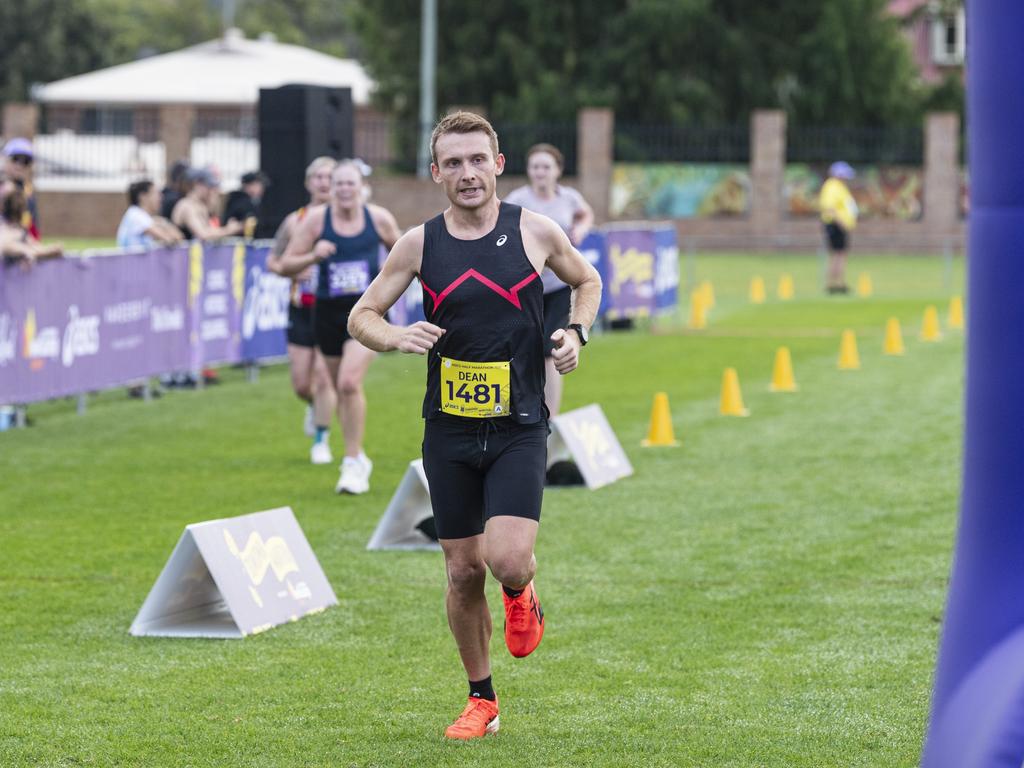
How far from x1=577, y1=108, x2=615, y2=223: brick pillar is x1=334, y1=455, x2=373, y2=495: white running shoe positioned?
35741 millimetres

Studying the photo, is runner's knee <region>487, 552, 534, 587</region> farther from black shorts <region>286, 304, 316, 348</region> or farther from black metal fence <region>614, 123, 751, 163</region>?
black metal fence <region>614, 123, 751, 163</region>

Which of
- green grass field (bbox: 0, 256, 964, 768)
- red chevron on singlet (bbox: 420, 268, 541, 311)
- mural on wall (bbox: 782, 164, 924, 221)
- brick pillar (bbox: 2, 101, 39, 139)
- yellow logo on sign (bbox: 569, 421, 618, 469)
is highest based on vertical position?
brick pillar (bbox: 2, 101, 39, 139)

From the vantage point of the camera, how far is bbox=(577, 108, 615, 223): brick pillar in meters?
47.0

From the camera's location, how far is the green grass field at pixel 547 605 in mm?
6160

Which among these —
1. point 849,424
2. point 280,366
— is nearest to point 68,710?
point 849,424

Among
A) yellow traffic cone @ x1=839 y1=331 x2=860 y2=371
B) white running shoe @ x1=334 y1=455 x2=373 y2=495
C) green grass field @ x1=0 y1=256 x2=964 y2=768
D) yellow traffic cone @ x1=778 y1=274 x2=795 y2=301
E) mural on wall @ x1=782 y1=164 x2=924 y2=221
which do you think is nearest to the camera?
green grass field @ x1=0 y1=256 x2=964 y2=768

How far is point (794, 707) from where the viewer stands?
651 centimetres

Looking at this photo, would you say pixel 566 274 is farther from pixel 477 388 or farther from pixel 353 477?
pixel 353 477

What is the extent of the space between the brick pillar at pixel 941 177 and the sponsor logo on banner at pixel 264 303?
28820 millimetres

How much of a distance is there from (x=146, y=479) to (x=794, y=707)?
6.66 metres

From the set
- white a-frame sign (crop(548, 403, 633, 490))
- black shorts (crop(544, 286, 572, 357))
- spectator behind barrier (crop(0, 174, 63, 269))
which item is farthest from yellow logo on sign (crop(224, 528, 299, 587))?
spectator behind barrier (crop(0, 174, 63, 269))

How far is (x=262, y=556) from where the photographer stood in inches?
311

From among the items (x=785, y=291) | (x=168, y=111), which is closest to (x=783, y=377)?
(x=785, y=291)

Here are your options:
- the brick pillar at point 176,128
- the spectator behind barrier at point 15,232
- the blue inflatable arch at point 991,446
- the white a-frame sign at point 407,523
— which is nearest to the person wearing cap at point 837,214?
the spectator behind barrier at point 15,232
